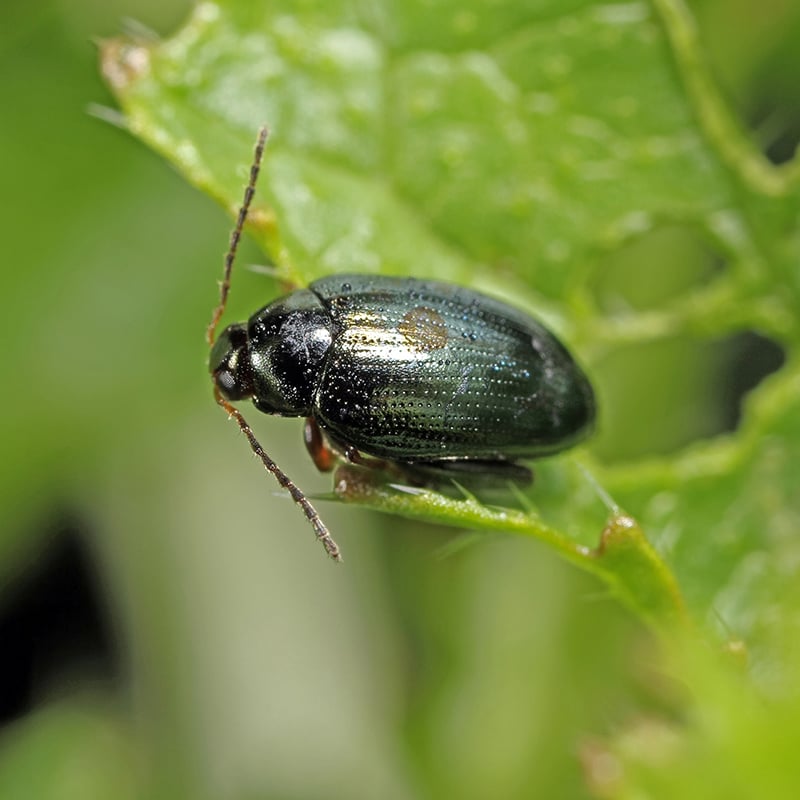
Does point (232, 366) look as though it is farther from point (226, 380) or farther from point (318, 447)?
point (318, 447)

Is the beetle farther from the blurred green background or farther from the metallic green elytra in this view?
the blurred green background

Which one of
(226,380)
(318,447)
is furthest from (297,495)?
(226,380)

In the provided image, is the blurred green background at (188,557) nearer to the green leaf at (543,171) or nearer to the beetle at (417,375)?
the green leaf at (543,171)

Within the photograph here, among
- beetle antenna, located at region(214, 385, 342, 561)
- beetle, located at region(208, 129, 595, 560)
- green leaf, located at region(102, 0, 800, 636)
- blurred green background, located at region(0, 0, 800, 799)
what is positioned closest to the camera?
beetle antenna, located at region(214, 385, 342, 561)

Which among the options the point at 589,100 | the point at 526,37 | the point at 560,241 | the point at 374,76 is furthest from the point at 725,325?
the point at 374,76

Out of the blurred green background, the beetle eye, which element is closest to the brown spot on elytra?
the beetle eye

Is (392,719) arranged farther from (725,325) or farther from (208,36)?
(208,36)
